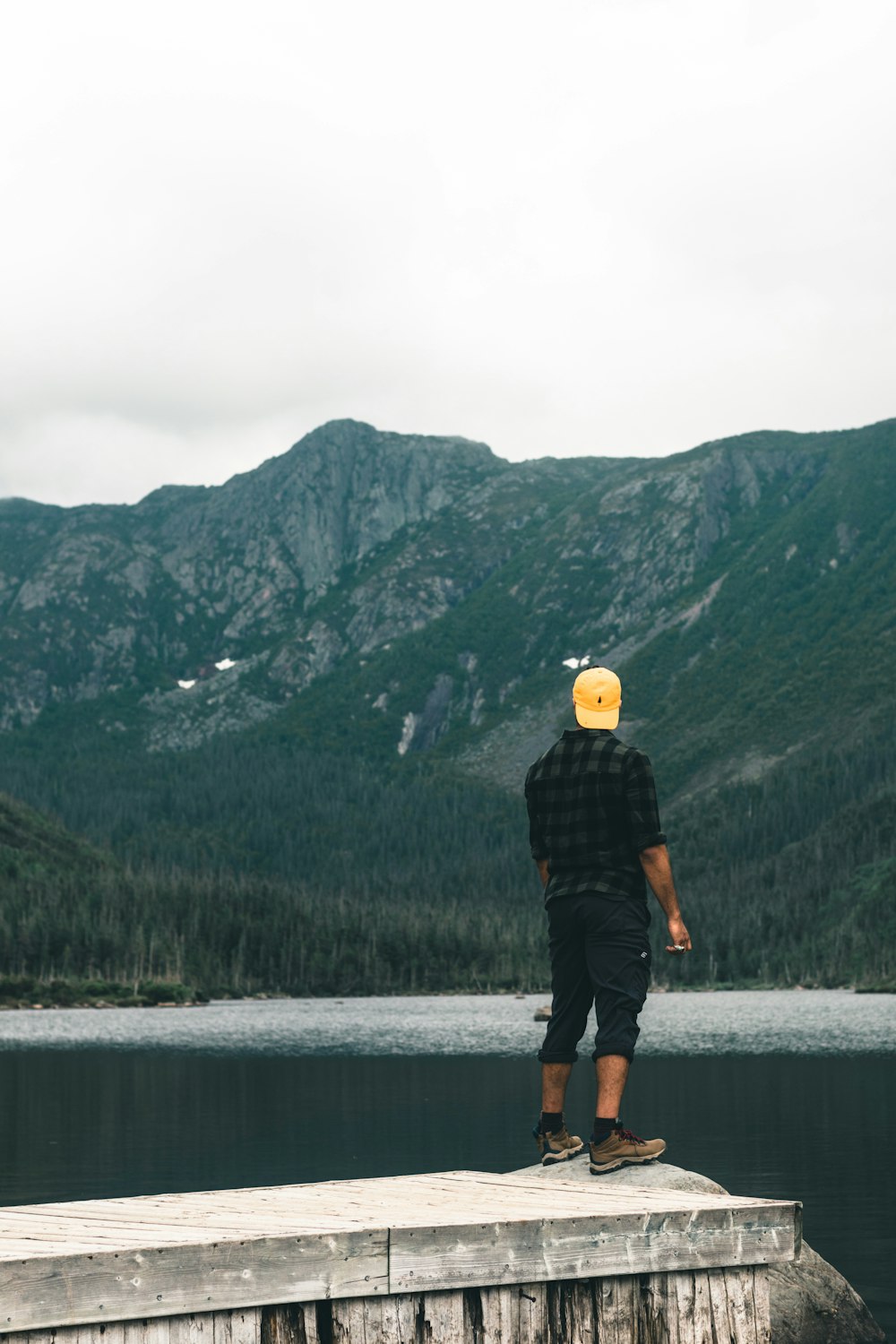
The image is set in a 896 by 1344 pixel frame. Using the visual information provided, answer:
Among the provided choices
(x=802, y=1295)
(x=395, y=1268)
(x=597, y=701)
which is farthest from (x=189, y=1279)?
Result: (x=802, y=1295)

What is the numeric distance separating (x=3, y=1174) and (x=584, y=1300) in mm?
22191

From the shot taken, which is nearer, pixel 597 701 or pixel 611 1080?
pixel 611 1080

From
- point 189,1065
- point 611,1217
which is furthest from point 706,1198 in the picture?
point 189,1065

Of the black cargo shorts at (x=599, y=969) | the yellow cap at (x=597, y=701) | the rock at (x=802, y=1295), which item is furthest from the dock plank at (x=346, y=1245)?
the yellow cap at (x=597, y=701)

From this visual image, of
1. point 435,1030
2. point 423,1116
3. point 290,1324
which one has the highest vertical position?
point 290,1324

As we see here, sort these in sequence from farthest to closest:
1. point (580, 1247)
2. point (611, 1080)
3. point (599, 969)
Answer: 1. point (599, 969)
2. point (611, 1080)
3. point (580, 1247)

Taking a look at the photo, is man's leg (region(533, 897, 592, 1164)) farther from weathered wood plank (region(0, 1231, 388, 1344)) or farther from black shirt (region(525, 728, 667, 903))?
weathered wood plank (region(0, 1231, 388, 1344))

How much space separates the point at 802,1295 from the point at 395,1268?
7263 mm

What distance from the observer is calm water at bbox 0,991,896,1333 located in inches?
1192

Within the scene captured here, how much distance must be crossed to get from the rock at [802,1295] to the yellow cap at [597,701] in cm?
453

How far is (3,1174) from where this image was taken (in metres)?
32.4

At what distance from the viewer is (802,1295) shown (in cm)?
1766

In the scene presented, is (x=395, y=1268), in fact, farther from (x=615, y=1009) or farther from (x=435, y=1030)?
(x=435, y=1030)

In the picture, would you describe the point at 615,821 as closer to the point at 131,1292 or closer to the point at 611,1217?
the point at 611,1217
